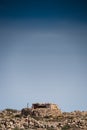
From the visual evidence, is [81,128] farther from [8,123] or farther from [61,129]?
[8,123]

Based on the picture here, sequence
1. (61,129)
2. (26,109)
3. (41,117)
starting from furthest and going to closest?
(26,109)
(41,117)
(61,129)

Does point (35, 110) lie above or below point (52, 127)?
above

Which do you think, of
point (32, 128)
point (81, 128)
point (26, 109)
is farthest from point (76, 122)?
point (26, 109)

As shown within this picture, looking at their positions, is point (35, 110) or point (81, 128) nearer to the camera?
point (81, 128)

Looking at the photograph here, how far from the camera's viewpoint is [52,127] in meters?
40.8

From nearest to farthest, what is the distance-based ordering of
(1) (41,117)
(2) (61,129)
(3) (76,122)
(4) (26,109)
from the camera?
(2) (61,129), (3) (76,122), (1) (41,117), (4) (26,109)

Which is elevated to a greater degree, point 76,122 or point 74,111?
point 74,111

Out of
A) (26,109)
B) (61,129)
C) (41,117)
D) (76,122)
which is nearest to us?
(61,129)

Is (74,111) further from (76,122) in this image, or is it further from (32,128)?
(32,128)

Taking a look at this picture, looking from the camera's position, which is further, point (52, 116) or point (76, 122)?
point (52, 116)

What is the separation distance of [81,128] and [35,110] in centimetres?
1627

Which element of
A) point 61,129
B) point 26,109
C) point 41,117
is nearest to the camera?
point 61,129

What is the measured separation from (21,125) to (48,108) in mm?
16838

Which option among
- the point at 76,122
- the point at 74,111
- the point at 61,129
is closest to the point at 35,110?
the point at 74,111
